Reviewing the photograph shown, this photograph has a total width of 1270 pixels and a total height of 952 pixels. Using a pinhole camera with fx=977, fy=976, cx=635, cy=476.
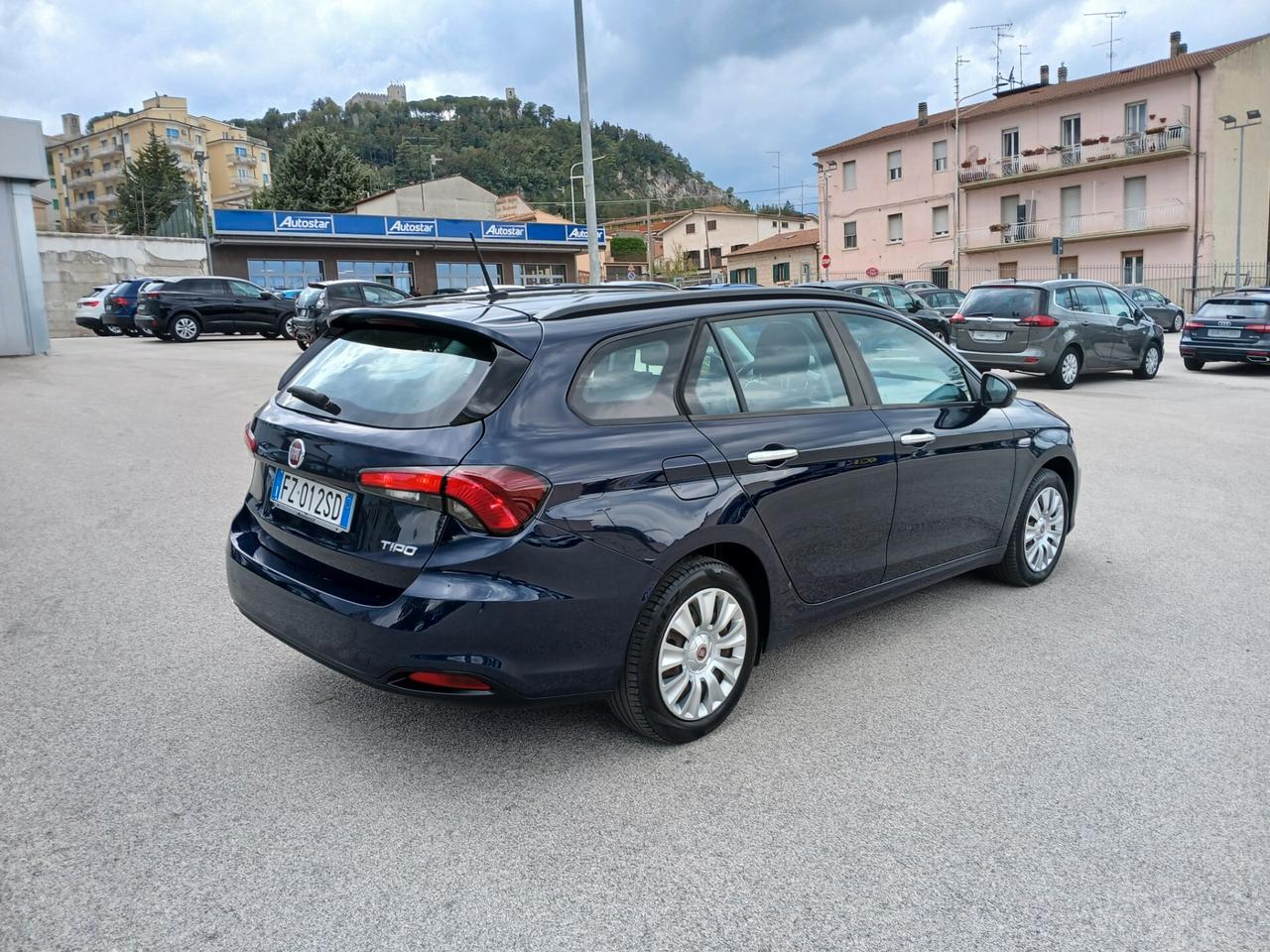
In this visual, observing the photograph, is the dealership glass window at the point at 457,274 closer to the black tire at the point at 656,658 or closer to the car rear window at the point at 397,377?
the car rear window at the point at 397,377

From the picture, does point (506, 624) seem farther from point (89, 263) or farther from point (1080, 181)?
point (1080, 181)

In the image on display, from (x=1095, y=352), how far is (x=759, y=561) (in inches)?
544

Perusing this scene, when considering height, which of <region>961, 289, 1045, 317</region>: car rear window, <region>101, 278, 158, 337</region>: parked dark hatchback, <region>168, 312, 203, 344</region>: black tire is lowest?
<region>961, 289, 1045, 317</region>: car rear window

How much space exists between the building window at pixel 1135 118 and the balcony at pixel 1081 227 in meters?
3.60

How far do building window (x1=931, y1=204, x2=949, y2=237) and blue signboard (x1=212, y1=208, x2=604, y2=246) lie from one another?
61.5ft

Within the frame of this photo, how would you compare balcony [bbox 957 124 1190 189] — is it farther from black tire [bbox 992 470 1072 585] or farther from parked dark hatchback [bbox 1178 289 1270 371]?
black tire [bbox 992 470 1072 585]

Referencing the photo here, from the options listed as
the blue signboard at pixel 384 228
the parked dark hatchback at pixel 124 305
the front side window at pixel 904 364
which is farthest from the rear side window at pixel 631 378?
the blue signboard at pixel 384 228

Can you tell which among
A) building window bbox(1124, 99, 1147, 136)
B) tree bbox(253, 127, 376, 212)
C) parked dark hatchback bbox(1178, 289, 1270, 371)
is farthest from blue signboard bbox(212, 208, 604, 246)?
parked dark hatchback bbox(1178, 289, 1270, 371)

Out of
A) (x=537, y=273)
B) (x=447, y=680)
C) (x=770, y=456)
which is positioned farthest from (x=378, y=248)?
(x=447, y=680)

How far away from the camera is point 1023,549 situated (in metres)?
5.21

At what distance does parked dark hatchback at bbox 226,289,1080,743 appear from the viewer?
3.05 meters

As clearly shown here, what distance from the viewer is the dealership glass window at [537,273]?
49.5 metres

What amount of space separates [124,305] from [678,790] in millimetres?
29660

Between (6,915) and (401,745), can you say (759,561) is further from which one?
(6,915)
